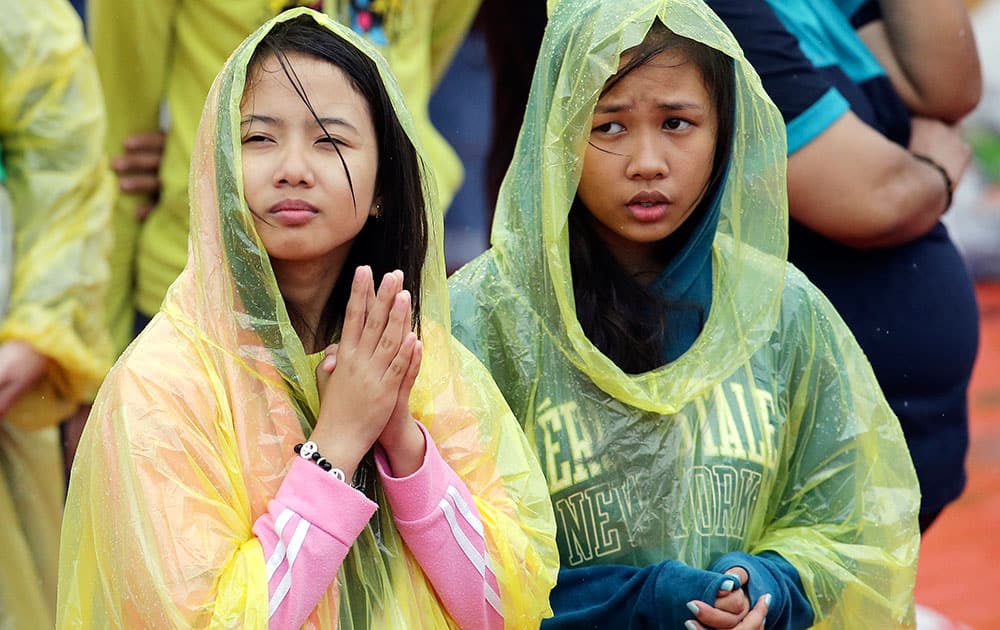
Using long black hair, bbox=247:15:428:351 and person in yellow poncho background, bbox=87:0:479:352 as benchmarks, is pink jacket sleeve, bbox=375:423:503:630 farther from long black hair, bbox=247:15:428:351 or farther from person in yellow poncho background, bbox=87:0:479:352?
person in yellow poncho background, bbox=87:0:479:352

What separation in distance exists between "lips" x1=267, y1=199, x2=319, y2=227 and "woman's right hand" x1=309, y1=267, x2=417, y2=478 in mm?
102

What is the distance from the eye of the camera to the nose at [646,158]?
2.32 m

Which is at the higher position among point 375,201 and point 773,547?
point 375,201

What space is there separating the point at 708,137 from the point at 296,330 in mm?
674

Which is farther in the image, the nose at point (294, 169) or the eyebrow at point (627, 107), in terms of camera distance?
the eyebrow at point (627, 107)

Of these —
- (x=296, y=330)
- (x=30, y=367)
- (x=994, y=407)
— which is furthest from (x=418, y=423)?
(x=994, y=407)

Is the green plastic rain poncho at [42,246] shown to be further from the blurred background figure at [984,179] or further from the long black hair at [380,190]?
the blurred background figure at [984,179]


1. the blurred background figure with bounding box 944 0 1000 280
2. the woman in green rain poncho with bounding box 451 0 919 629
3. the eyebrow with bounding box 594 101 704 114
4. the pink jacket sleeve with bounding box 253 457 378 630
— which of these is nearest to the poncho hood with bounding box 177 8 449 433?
the pink jacket sleeve with bounding box 253 457 378 630

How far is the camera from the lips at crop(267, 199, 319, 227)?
2025mm

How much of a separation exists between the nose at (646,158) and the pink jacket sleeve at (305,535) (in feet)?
2.12

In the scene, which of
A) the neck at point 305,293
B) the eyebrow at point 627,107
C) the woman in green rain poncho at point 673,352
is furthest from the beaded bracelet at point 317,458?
the eyebrow at point 627,107

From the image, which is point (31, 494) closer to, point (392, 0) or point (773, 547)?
point (392, 0)

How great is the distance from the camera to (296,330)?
6.95 ft

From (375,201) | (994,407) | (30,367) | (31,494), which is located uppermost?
(375,201)
